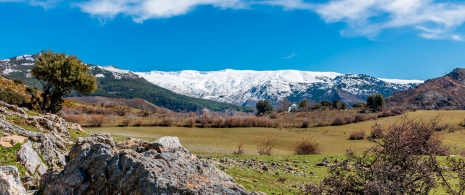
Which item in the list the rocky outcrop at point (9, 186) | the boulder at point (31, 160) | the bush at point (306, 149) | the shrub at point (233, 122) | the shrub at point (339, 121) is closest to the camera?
the rocky outcrop at point (9, 186)

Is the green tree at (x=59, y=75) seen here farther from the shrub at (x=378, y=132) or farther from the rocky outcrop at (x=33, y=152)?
the shrub at (x=378, y=132)

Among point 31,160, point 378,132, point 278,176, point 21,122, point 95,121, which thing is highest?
point 21,122

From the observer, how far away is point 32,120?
23.8m

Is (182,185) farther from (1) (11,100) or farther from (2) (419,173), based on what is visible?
(1) (11,100)

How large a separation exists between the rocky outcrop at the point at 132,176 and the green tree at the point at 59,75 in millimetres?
44880

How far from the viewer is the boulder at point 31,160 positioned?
1225 cm

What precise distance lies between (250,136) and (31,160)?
177ft

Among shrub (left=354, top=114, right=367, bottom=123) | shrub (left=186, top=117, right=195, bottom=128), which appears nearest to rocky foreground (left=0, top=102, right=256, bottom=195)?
shrub (left=186, top=117, right=195, bottom=128)

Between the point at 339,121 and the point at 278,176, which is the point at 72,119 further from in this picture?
the point at 339,121

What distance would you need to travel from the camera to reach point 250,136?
214ft

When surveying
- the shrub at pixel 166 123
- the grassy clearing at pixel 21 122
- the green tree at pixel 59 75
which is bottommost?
the shrub at pixel 166 123

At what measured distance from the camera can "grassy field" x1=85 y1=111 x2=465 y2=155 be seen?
159 feet

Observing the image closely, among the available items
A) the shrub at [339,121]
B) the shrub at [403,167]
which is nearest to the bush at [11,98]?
the shrub at [403,167]

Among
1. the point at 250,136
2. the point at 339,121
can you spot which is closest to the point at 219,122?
the point at 250,136
